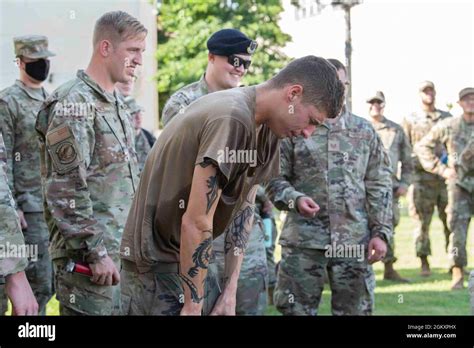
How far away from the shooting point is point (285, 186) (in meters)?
5.36

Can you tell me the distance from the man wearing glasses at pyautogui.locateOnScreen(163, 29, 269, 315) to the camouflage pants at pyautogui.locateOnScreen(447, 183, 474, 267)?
4.18m

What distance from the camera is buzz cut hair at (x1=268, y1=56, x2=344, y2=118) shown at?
3.37 metres

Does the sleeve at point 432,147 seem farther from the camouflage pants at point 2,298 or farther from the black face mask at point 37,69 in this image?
the camouflage pants at point 2,298

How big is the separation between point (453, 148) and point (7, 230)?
614cm

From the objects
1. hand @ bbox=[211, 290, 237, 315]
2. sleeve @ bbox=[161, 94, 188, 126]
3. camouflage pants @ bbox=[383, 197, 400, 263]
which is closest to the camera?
hand @ bbox=[211, 290, 237, 315]

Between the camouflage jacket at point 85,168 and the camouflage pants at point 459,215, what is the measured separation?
4881mm

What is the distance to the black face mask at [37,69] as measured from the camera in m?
6.01

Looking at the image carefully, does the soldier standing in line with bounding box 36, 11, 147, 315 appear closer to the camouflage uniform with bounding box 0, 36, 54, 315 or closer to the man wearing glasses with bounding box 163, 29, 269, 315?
the man wearing glasses with bounding box 163, 29, 269, 315

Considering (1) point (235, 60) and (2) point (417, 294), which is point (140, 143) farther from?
(1) point (235, 60)

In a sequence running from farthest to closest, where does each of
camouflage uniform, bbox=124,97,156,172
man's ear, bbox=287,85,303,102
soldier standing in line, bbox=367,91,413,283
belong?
soldier standing in line, bbox=367,91,413,283 → camouflage uniform, bbox=124,97,156,172 → man's ear, bbox=287,85,303,102

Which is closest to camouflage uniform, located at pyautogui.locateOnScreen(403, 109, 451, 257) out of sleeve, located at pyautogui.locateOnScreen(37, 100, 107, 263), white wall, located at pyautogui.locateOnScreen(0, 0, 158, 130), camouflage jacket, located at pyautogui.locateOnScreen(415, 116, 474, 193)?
camouflage jacket, located at pyautogui.locateOnScreen(415, 116, 474, 193)

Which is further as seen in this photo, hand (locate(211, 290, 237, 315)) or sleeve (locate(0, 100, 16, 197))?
sleeve (locate(0, 100, 16, 197))

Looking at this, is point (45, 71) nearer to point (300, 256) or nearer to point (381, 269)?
point (300, 256)
